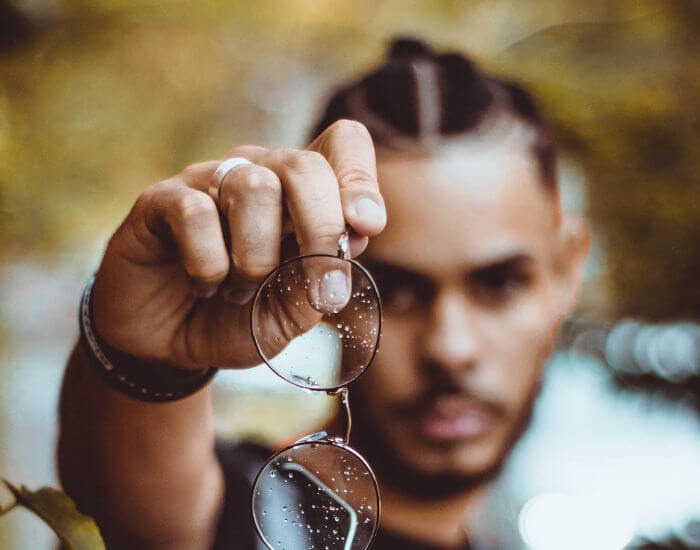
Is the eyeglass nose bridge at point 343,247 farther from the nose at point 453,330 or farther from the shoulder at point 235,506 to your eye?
the nose at point 453,330

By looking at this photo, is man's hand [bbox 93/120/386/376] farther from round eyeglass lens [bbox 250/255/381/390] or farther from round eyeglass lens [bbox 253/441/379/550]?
round eyeglass lens [bbox 253/441/379/550]

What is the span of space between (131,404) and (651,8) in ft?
4.90

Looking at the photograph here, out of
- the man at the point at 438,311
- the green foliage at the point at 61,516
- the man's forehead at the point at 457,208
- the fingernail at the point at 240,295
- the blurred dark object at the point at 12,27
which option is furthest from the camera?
the blurred dark object at the point at 12,27

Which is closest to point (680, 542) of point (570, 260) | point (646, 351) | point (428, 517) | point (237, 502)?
point (646, 351)

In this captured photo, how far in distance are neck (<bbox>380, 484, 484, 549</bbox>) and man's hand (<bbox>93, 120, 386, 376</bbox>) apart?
0.80 meters

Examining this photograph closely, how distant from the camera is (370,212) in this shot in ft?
1.69

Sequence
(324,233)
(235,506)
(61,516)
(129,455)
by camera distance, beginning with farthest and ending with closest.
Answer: (235,506), (129,455), (324,233), (61,516)

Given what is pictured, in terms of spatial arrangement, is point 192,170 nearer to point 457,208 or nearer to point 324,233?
point 324,233

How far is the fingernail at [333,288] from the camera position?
522 mm

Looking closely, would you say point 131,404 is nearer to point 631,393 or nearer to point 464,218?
point 464,218

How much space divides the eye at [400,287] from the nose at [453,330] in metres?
0.04

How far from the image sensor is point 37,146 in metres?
1.34

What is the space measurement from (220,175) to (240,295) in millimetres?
132

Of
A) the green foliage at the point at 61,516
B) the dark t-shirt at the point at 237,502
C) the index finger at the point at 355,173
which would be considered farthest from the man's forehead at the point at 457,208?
the green foliage at the point at 61,516
